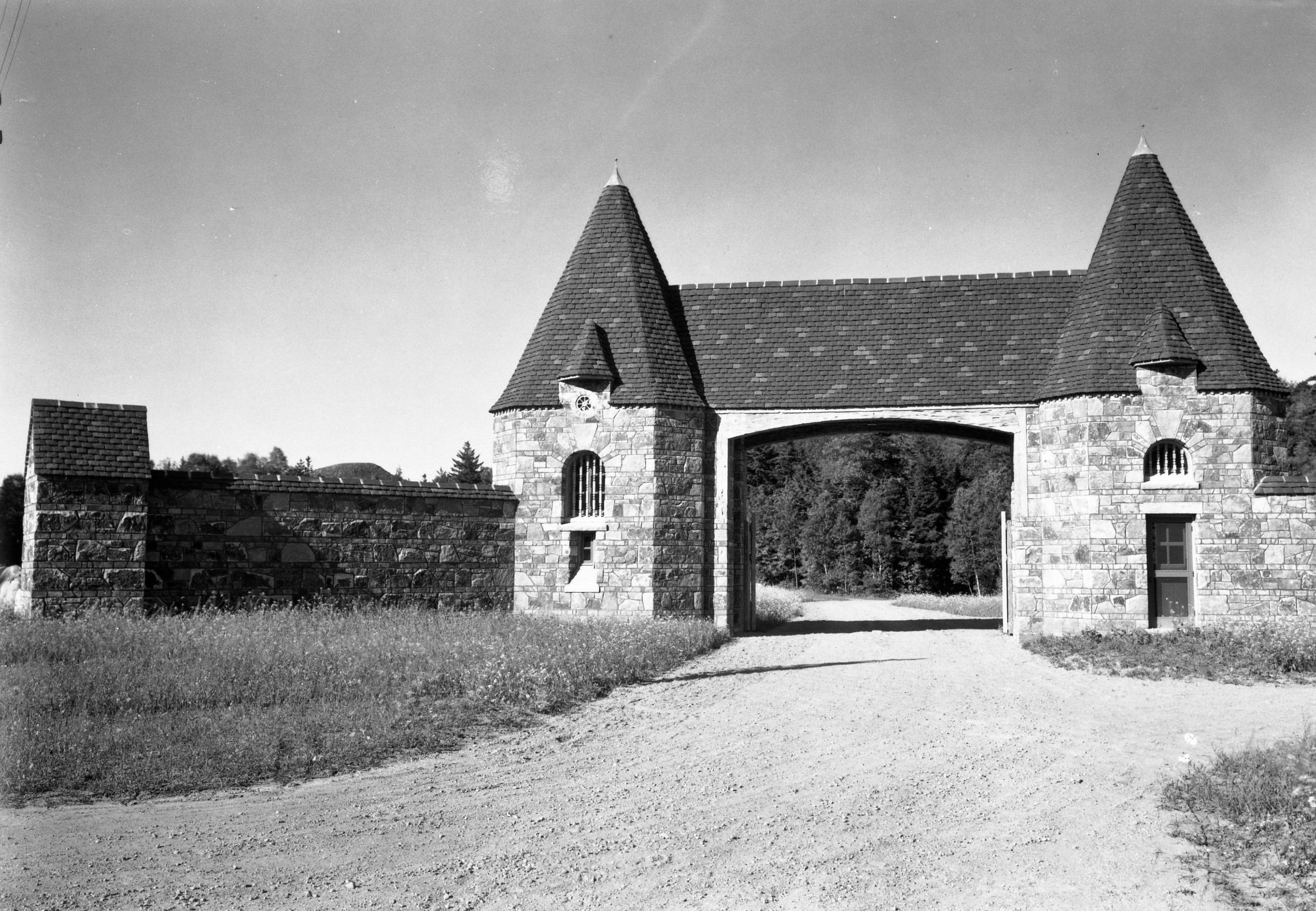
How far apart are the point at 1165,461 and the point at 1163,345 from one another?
6.82 feet

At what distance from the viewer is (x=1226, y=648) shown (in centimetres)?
1592

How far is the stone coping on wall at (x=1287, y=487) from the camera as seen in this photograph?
61.6 feet

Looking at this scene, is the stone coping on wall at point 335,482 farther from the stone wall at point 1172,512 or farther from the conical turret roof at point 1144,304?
the conical turret roof at point 1144,304

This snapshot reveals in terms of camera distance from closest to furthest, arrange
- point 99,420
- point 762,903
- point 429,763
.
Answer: point 762,903 < point 429,763 < point 99,420

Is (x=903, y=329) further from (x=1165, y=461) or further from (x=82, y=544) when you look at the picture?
(x=82, y=544)

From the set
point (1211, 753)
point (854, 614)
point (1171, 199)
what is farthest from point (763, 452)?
point (1211, 753)

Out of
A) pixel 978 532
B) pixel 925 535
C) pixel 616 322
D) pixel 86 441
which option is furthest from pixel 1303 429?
pixel 86 441

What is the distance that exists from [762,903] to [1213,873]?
8.83 feet

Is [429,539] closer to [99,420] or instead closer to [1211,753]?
[99,420]

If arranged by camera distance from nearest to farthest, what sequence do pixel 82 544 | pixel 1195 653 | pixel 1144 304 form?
1. pixel 1195 653
2. pixel 82 544
3. pixel 1144 304

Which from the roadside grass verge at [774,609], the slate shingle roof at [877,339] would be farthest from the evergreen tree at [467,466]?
the slate shingle roof at [877,339]

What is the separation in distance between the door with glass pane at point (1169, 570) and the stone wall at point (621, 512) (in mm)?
8070

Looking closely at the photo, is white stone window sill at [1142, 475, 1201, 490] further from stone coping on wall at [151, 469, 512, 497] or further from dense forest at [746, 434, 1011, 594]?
dense forest at [746, 434, 1011, 594]

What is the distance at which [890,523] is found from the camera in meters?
50.9
